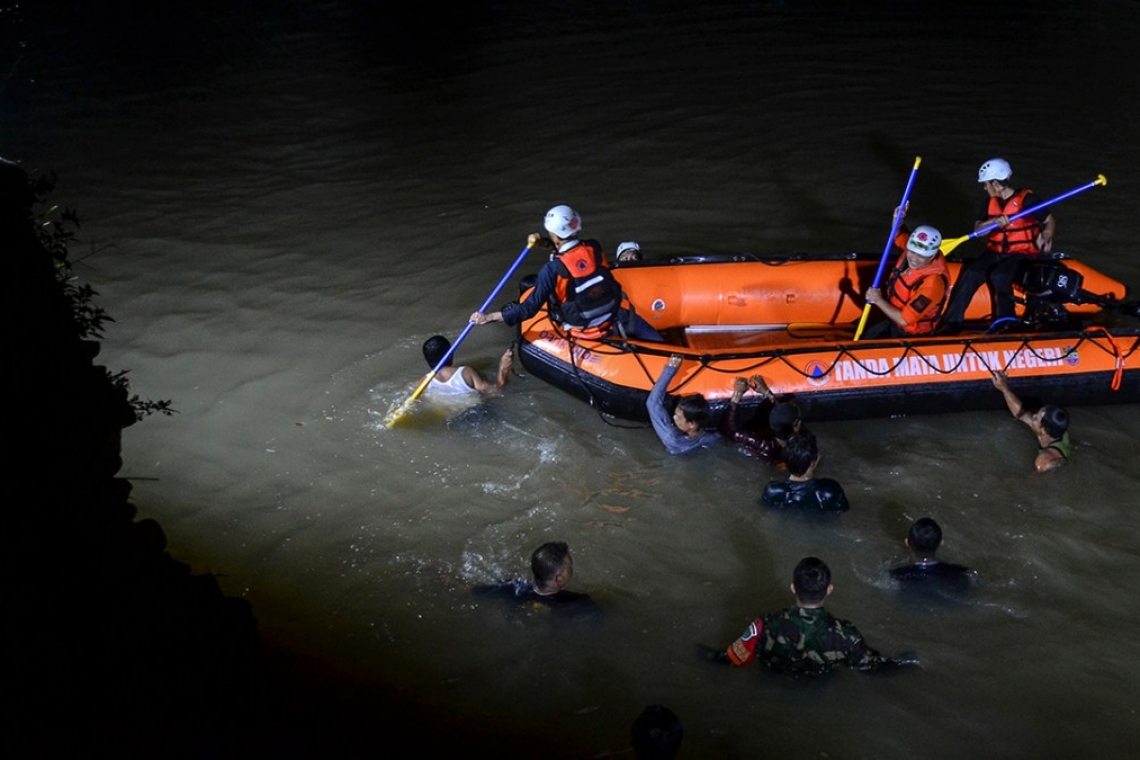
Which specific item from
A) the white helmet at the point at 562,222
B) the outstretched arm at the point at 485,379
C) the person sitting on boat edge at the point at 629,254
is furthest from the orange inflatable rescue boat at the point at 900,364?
the person sitting on boat edge at the point at 629,254

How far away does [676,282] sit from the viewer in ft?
20.3

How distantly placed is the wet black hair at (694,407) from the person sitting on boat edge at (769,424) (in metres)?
0.14

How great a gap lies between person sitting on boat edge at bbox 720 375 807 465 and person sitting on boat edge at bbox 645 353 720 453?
0.47ft

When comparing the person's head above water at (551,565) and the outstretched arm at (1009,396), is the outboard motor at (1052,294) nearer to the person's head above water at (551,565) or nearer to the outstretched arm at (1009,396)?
the outstretched arm at (1009,396)

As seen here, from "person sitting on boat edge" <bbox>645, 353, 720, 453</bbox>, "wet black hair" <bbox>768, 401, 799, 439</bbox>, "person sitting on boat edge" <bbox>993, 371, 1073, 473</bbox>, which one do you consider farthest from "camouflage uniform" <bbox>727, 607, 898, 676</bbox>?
"person sitting on boat edge" <bbox>993, 371, 1073, 473</bbox>

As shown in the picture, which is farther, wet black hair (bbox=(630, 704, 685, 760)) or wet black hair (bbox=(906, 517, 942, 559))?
wet black hair (bbox=(906, 517, 942, 559))

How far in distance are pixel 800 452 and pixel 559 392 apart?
1.71 m

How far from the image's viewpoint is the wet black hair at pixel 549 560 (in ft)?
13.4

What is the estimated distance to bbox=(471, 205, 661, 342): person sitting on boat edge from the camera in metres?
5.45

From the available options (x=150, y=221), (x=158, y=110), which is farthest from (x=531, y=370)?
(x=158, y=110)

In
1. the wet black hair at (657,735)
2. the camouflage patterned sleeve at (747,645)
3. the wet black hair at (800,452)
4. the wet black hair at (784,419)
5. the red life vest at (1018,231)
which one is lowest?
the wet black hair at (657,735)

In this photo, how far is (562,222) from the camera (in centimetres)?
543

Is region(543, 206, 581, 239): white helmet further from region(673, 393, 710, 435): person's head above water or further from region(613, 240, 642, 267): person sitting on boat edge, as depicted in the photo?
region(673, 393, 710, 435): person's head above water

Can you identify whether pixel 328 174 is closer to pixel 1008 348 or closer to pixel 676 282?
pixel 676 282
